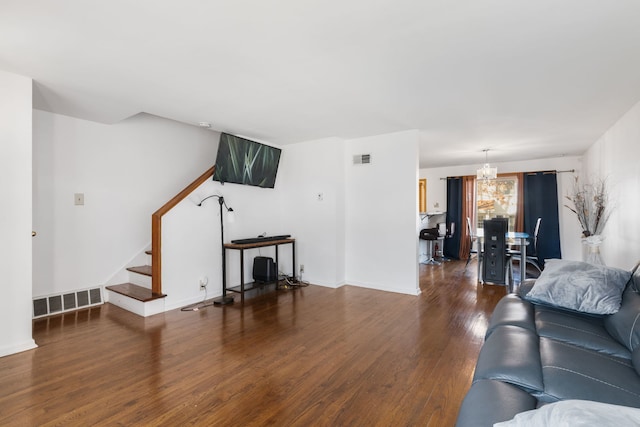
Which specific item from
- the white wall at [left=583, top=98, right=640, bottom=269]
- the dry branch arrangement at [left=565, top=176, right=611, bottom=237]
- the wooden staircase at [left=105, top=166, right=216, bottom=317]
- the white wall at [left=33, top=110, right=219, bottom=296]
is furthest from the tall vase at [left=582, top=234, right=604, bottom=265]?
the white wall at [left=33, top=110, right=219, bottom=296]

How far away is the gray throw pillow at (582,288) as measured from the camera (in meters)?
1.97

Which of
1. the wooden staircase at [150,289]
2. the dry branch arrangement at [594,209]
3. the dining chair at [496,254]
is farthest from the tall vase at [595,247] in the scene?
the wooden staircase at [150,289]

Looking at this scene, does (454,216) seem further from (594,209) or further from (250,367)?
(250,367)

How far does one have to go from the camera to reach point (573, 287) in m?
2.12

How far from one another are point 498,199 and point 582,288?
558cm

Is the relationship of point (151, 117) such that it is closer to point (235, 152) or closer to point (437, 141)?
point (235, 152)

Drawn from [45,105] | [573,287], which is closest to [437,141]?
[573,287]

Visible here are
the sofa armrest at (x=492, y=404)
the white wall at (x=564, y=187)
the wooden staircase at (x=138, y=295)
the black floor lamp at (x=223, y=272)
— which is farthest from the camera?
the white wall at (x=564, y=187)

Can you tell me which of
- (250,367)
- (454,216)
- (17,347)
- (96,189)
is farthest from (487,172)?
(17,347)

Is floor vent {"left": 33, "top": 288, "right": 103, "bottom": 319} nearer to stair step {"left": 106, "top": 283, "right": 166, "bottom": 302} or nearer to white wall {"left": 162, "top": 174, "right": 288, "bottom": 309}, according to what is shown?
stair step {"left": 106, "top": 283, "right": 166, "bottom": 302}

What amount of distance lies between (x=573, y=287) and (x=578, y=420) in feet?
6.05

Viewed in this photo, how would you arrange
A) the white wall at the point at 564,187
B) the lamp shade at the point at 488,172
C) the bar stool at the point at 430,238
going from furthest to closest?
the bar stool at the point at 430,238 → the white wall at the point at 564,187 → the lamp shade at the point at 488,172

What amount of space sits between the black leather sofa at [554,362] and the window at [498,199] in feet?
17.5

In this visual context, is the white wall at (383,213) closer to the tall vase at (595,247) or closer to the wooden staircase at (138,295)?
the tall vase at (595,247)
